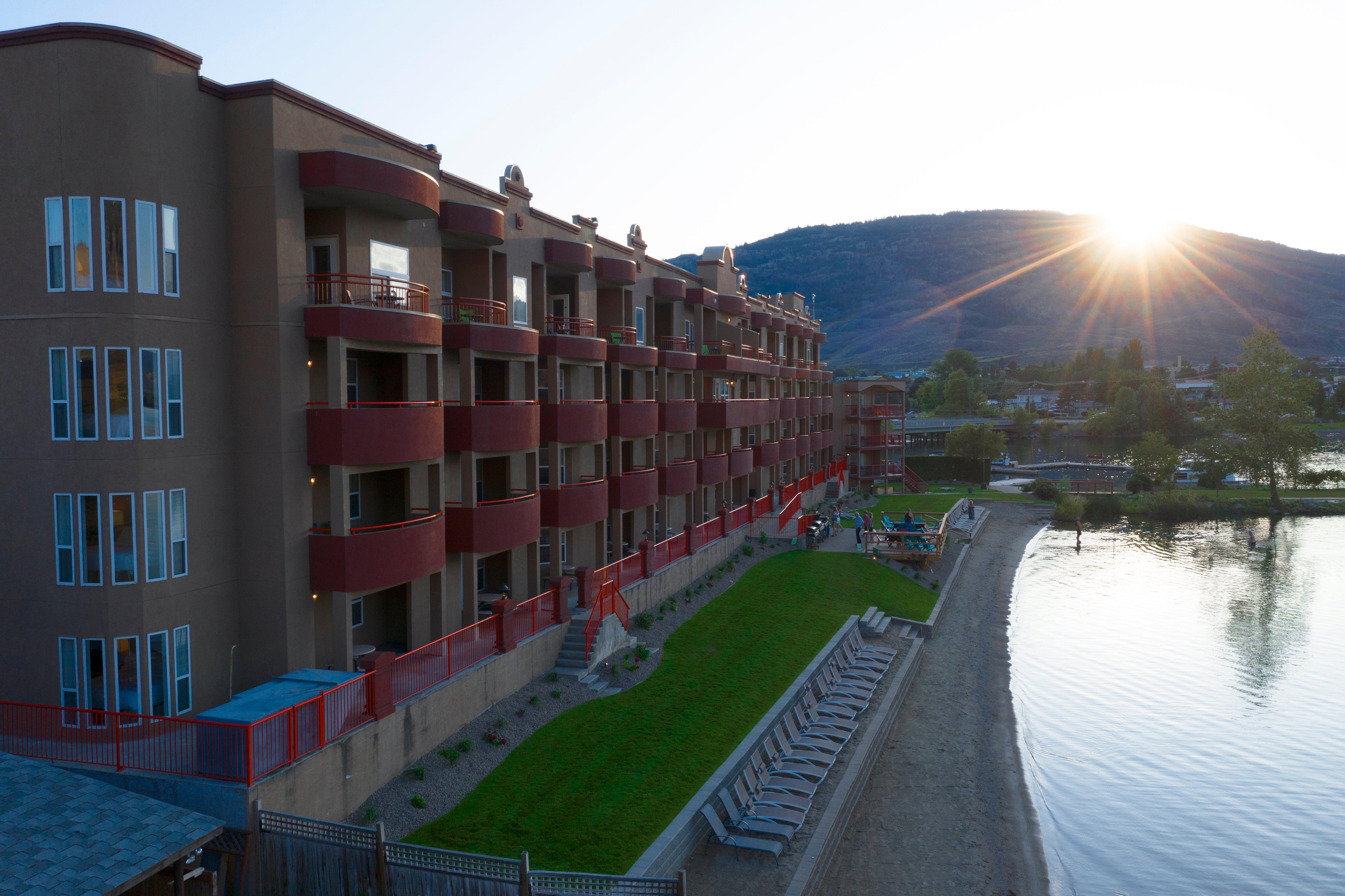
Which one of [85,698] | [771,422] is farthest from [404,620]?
[771,422]

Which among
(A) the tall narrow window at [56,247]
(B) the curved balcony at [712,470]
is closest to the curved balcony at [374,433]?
(A) the tall narrow window at [56,247]

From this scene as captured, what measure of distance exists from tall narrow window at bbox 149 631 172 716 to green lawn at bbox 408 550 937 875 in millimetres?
5468

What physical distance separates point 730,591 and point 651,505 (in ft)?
17.0

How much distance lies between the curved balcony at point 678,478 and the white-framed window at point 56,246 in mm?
23428

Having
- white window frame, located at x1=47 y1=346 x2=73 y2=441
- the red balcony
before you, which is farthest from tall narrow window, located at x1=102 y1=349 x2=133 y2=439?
the red balcony

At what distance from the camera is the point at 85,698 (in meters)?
15.1

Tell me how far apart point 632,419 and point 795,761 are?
16.1m

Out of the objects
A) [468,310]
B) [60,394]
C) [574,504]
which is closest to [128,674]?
[60,394]

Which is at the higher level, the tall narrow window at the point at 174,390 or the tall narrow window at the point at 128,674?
the tall narrow window at the point at 174,390

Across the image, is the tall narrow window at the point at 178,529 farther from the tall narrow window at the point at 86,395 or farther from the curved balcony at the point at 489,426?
the curved balcony at the point at 489,426

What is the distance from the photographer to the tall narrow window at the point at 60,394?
15.1 meters

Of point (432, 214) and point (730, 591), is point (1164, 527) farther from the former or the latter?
point (432, 214)

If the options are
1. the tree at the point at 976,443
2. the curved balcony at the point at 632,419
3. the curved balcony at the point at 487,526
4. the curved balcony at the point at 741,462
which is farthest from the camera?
the tree at the point at 976,443

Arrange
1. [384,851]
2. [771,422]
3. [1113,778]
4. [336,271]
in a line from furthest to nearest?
[771,422], [1113,778], [336,271], [384,851]
